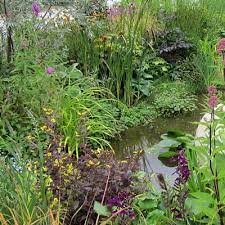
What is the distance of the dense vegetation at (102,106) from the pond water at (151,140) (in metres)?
0.10

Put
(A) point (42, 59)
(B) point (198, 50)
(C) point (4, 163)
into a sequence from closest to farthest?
(C) point (4, 163) < (A) point (42, 59) < (B) point (198, 50)

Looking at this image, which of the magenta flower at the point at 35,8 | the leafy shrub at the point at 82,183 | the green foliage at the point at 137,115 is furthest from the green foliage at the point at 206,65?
the leafy shrub at the point at 82,183

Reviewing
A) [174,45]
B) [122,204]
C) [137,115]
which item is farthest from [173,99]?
[122,204]

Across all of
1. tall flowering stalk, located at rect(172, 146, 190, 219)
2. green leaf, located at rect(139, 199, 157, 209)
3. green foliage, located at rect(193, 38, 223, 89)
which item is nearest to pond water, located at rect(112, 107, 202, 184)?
green foliage, located at rect(193, 38, 223, 89)

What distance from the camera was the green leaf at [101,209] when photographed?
3.25 metres

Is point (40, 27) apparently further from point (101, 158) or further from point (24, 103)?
point (101, 158)

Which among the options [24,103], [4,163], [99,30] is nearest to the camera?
[4,163]

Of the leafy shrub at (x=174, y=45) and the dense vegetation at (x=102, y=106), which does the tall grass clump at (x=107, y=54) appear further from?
the leafy shrub at (x=174, y=45)

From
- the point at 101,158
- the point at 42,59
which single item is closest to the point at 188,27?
the point at 42,59

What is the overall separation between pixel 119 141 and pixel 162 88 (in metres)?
1.79

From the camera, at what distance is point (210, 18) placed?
9.00m

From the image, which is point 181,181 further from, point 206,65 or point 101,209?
point 206,65

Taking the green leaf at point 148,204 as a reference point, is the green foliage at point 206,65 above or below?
above

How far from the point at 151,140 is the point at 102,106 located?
64 centimetres
